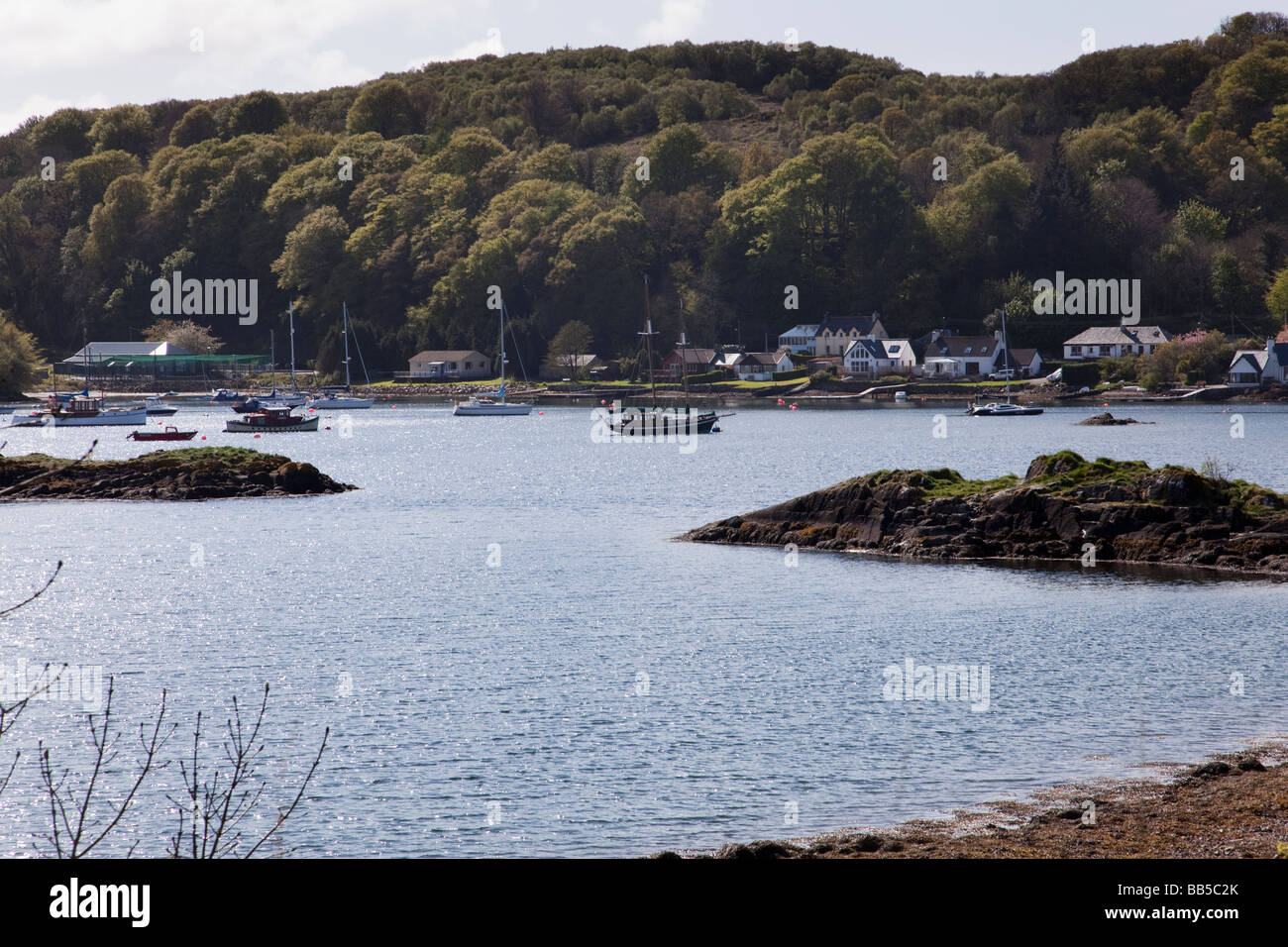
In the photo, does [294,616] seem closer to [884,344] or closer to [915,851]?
[915,851]

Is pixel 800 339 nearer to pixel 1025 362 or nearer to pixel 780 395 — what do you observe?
pixel 780 395

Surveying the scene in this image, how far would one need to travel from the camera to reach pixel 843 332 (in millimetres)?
170500

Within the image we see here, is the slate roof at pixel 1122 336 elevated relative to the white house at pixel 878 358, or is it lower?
elevated

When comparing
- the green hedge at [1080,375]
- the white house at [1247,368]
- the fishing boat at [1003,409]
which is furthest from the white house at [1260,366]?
the fishing boat at [1003,409]

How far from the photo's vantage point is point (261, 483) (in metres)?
70.3

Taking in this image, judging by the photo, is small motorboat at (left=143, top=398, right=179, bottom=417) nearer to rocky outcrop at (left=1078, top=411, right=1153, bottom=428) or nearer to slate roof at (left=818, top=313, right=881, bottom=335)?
slate roof at (left=818, top=313, right=881, bottom=335)

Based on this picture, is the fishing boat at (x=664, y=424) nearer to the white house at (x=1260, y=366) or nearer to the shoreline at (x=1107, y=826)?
the white house at (x=1260, y=366)

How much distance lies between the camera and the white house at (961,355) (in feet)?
528

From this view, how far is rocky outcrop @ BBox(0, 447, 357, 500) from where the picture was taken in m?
69.3

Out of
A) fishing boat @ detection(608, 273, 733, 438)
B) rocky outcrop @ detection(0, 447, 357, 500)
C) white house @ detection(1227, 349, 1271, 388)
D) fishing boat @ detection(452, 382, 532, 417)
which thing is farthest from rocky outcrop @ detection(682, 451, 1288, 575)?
white house @ detection(1227, 349, 1271, 388)

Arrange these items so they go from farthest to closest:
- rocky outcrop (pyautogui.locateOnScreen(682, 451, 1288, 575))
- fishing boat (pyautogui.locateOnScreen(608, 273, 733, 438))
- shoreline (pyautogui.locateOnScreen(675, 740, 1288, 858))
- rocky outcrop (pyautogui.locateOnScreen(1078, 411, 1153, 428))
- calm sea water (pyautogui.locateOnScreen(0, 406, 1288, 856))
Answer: fishing boat (pyautogui.locateOnScreen(608, 273, 733, 438))
rocky outcrop (pyautogui.locateOnScreen(1078, 411, 1153, 428))
rocky outcrop (pyautogui.locateOnScreen(682, 451, 1288, 575))
calm sea water (pyautogui.locateOnScreen(0, 406, 1288, 856))
shoreline (pyautogui.locateOnScreen(675, 740, 1288, 858))

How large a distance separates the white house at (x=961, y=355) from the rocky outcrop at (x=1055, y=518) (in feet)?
387

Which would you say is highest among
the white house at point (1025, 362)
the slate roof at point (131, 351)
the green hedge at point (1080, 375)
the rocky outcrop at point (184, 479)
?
the slate roof at point (131, 351)

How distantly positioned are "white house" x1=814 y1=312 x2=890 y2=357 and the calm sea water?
A: 108849 millimetres
